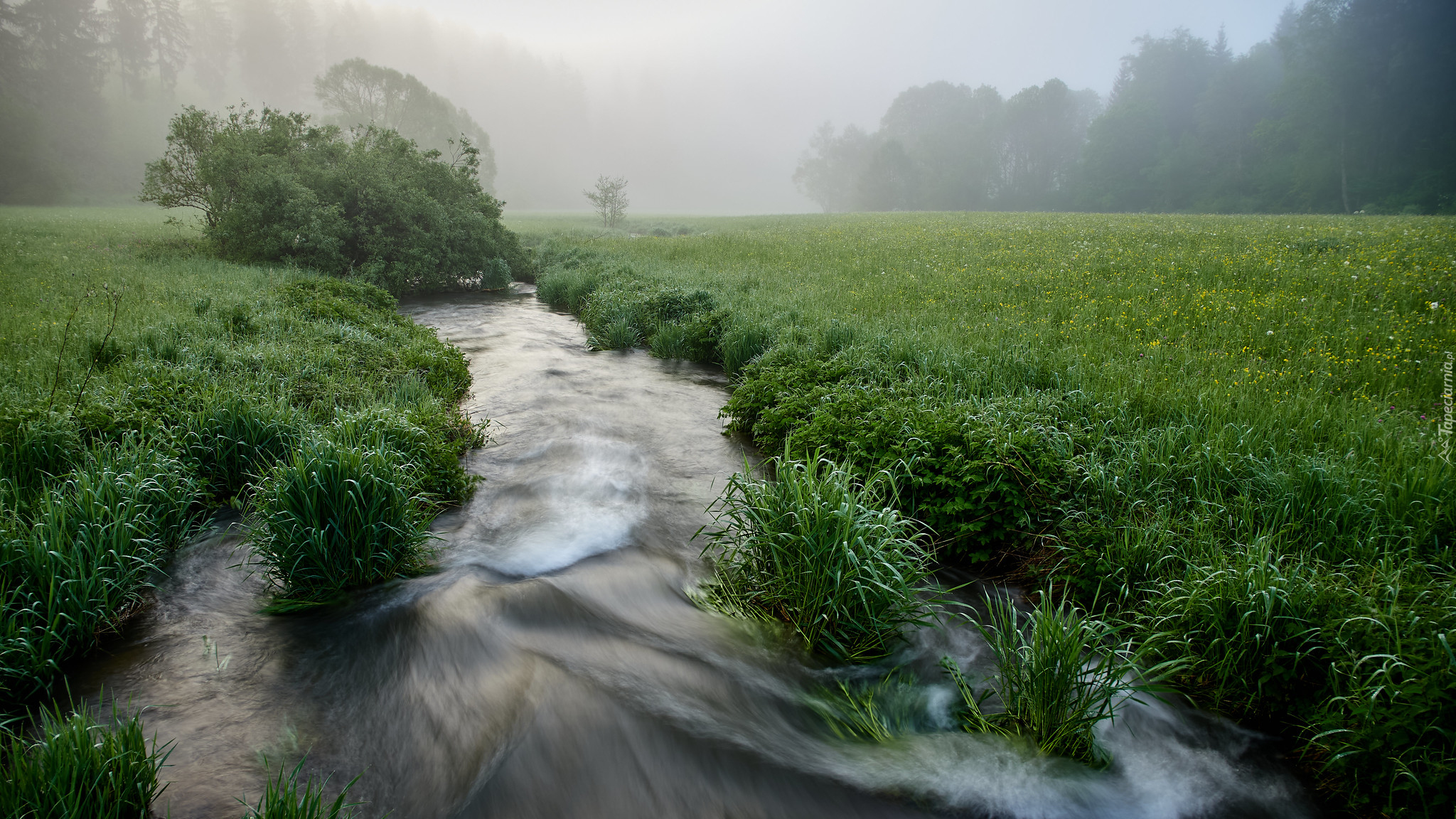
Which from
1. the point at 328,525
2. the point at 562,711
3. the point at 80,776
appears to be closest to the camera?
the point at 80,776

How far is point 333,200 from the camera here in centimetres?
1736

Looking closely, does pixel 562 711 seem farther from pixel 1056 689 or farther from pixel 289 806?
pixel 1056 689

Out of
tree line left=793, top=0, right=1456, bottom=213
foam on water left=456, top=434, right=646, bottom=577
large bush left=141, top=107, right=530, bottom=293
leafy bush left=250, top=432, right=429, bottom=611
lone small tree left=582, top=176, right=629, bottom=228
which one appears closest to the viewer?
leafy bush left=250, top=432, right=429, bottom=611

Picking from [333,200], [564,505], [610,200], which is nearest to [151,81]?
[610,200]

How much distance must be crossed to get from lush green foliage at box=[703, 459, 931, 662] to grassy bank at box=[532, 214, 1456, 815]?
887 mm

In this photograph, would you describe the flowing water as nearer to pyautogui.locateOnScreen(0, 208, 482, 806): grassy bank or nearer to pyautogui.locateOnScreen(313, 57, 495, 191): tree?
pyautogui.locateOnScreen(0, 208, 482, 806): grassy bank

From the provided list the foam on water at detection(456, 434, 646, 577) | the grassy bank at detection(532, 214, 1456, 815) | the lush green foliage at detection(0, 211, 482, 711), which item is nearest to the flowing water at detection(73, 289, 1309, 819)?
the foam on water at detection(456, 434, 646, 577)

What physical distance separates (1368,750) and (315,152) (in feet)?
76.0

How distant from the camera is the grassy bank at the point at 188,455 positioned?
376 cm

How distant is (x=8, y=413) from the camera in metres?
5.05

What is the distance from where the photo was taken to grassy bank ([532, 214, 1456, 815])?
10.3 feet

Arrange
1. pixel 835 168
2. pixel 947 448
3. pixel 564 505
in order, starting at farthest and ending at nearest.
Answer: pixel 835 168, pixel 564 505, pixel 947 448

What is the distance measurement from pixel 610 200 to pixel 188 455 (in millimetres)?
42318

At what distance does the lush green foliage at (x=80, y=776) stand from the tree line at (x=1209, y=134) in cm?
5478
